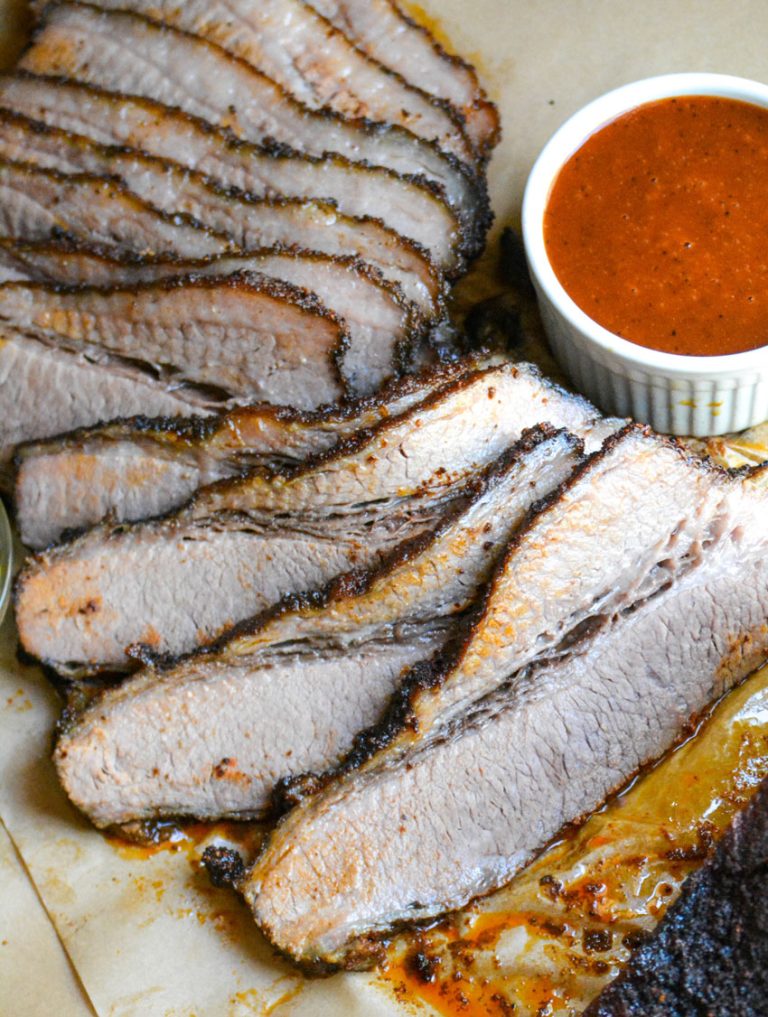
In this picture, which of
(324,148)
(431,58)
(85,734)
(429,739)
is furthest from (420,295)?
(85,734)

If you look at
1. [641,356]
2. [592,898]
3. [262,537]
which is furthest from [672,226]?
[592,898]

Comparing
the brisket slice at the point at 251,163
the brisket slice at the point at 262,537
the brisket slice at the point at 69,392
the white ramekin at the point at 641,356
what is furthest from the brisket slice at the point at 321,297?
the white ramekin at the point at 641,356

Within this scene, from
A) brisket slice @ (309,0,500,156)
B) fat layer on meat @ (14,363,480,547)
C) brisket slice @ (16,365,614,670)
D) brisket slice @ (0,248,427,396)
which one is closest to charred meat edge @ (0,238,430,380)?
brisket slice @ (0,248,427,396)

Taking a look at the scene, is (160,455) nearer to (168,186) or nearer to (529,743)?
(168,186)

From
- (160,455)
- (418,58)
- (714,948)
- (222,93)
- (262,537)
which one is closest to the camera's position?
(714,948)

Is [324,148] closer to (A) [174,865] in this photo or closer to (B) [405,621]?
(B) [405,621]

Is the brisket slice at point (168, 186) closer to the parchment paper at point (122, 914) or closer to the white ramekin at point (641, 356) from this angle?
the parchment paper at point (122, 914)
